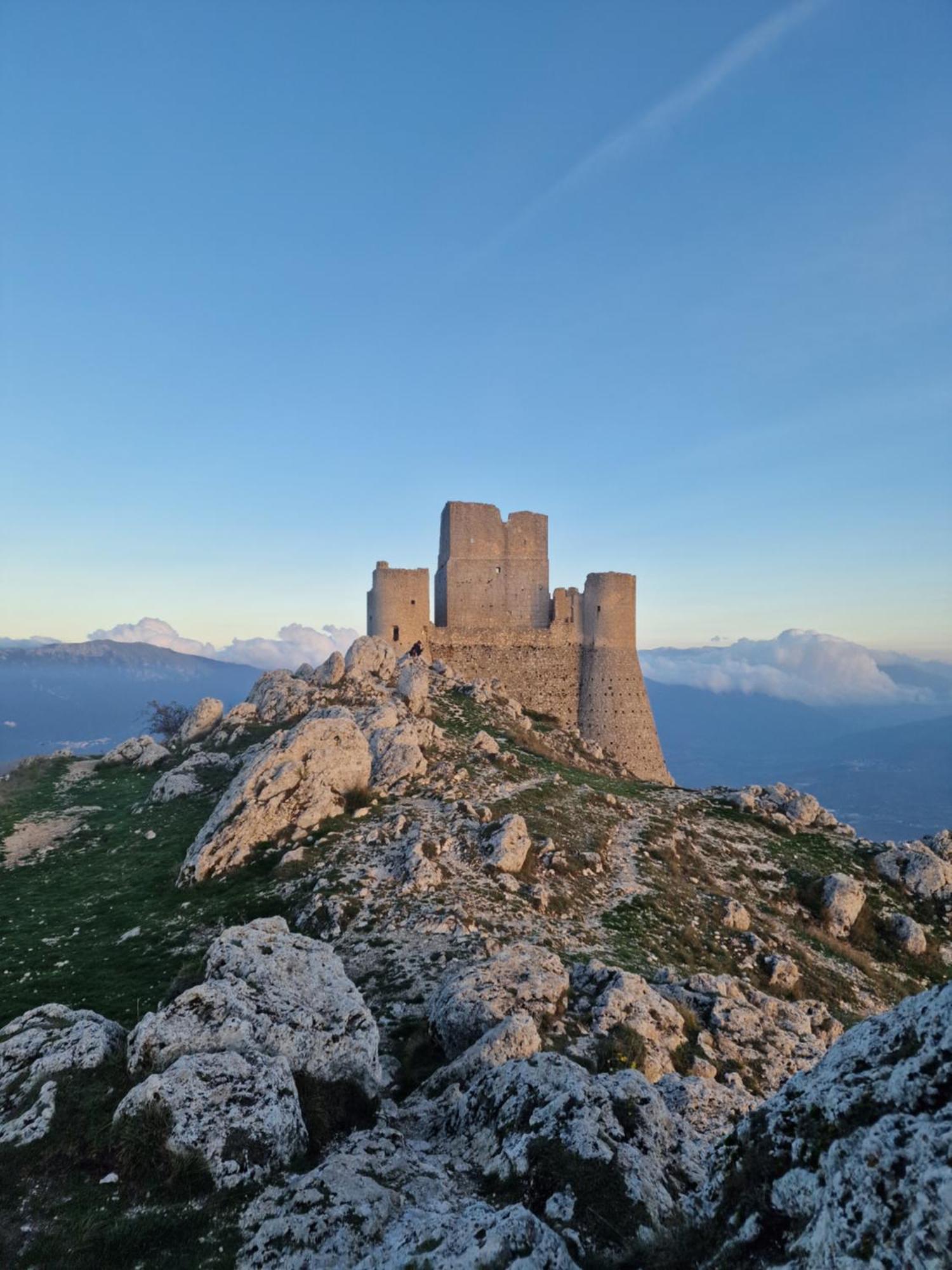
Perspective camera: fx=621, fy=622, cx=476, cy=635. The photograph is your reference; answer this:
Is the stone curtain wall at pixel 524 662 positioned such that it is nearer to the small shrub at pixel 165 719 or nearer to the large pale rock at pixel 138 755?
the large pale rock at pixel 138 755

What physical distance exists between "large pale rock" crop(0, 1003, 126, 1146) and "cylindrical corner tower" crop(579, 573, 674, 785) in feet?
143

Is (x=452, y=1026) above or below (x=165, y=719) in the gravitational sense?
below

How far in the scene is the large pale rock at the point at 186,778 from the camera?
2709cm

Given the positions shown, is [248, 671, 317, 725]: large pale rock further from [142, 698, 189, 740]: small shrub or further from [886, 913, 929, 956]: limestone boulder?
[886, 913, 929, 956]: limestone boulder

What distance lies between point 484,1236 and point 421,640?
4365 cm

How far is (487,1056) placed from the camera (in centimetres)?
983

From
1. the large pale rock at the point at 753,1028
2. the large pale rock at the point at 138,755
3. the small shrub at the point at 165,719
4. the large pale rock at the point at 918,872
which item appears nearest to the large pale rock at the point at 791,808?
the large pale rock at the point at 918,872

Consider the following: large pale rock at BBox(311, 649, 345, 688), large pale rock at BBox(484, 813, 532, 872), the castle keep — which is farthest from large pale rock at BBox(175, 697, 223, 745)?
large pale rock at BBox(484, 813, 532, 872)

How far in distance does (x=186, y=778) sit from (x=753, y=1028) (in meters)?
23.9

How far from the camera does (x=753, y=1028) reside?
1351 cm

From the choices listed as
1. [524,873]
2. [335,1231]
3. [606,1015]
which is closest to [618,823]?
[524,873]

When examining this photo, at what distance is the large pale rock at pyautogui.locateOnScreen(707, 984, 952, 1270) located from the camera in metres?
3.70

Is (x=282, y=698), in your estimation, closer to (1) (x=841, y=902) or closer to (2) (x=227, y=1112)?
(1) (x=841, y=902)

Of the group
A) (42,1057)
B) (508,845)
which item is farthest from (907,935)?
(42,1057)
